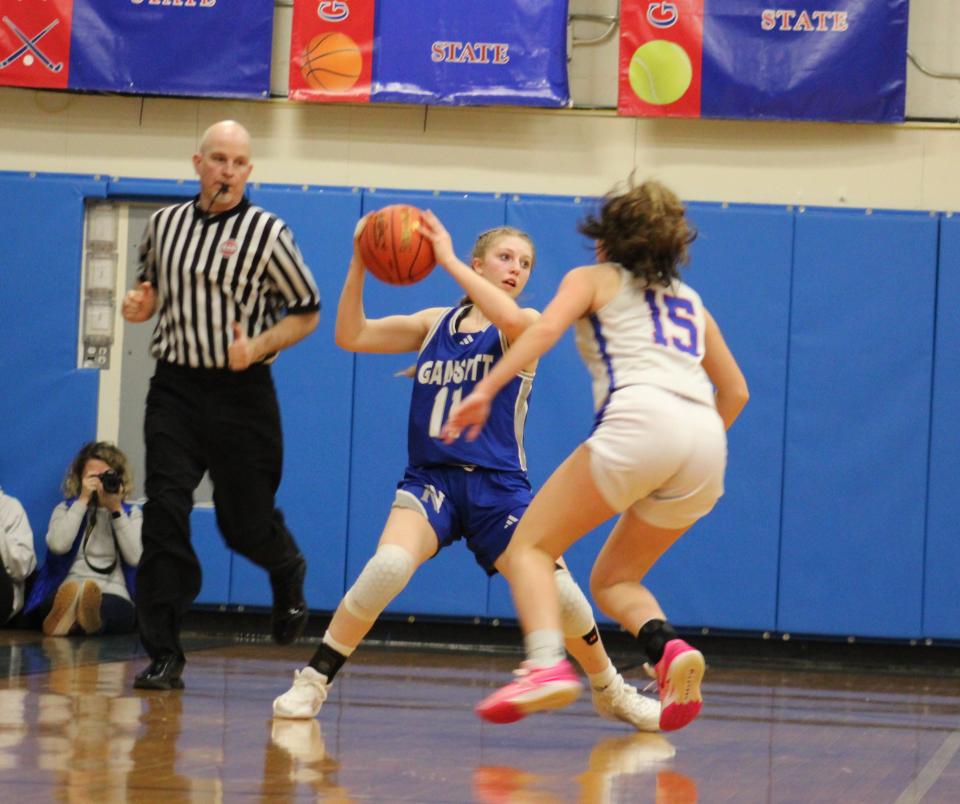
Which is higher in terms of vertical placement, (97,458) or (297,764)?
(97,458)

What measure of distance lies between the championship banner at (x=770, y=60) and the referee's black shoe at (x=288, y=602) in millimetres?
3986

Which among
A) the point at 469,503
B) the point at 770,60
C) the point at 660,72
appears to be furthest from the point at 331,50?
the point at 469,503

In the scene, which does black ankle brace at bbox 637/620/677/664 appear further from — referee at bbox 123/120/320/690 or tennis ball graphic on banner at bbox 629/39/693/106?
tennis ball graphic on banner at bbox 629/39/693/106

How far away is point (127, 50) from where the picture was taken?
8172mm

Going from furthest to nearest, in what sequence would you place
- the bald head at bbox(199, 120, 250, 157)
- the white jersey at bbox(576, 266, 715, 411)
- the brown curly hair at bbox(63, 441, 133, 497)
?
the brown curly hair at bbox(63, 441, 133, 497)
the bald head at bbox(199, 120, 250, 157)
the white jersey at bbox(576, 266, 715, 411)

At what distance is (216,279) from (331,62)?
3597 millimetres

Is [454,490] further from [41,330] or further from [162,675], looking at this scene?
[41,330]

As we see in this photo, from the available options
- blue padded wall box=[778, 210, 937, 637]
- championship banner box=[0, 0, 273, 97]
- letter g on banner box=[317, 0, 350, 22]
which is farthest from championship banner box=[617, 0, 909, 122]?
championship banner box=[0, 0, 273, 97]

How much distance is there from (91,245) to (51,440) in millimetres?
1120

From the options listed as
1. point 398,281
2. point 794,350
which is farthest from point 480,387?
point 794,350

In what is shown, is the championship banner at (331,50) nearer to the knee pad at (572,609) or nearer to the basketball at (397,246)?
the basketball at (397,246)

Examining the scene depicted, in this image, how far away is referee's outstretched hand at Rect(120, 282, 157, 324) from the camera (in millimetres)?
4777

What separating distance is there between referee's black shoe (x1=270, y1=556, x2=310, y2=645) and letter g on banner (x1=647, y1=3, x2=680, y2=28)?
4235mm

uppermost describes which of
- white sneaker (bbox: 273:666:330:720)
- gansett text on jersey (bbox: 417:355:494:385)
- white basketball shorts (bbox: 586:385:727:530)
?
gansett text on jersey (bbox: 417:355:494:385)
